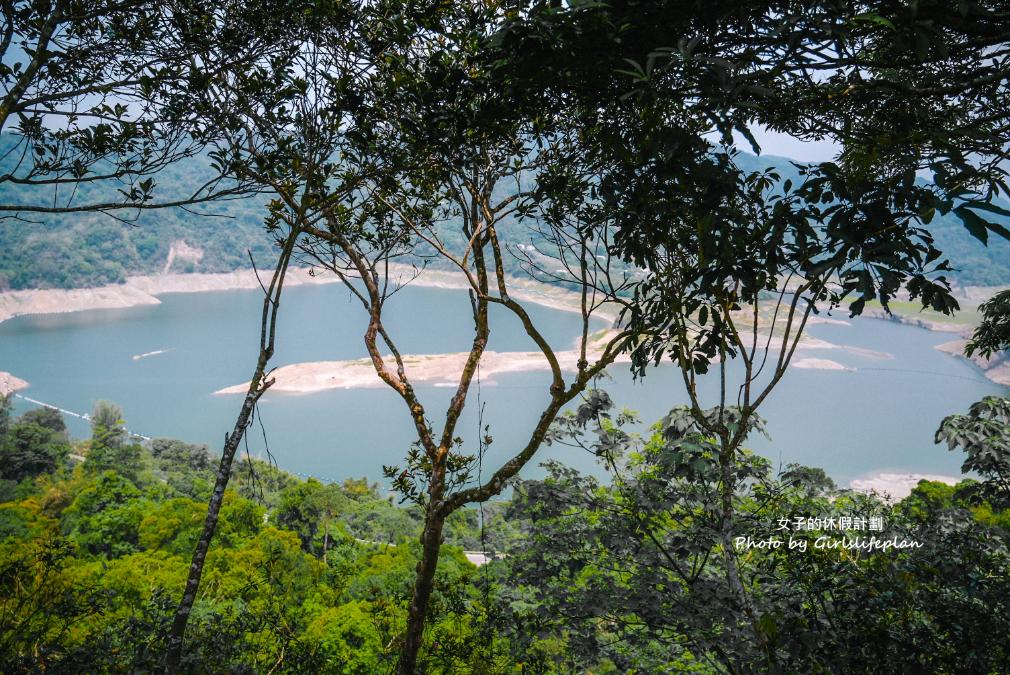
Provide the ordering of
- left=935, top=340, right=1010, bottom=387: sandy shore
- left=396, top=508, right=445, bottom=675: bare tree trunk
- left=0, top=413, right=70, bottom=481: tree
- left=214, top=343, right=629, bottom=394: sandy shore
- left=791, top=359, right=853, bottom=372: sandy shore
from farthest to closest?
left=791, top=359, right=853, bottom=372: sandy shore < left=214, top=343, right=629, bottom=394: sandy shore < left=935, top=340, right=1010, bottom=387: sandy shore < left=0, top=413, right=70, bottom=481: tree < left=396, top=508, right=445, bottom=675: bare tree trunk

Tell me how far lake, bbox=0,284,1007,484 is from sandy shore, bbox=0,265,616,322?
112 centimetres

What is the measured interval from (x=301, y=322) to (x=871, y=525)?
36445 mm

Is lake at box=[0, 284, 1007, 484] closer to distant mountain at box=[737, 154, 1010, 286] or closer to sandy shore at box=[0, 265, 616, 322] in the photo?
sandy shore at box=[0, 265, 616, 322]

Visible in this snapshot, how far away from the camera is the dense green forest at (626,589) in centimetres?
149

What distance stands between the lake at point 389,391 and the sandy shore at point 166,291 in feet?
3.66

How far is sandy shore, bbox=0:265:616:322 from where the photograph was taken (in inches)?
1401

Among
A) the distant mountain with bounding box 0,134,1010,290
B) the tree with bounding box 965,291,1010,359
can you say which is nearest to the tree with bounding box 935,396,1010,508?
the tree with bounding box 965,291,1010,359

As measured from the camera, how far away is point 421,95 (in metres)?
1.95

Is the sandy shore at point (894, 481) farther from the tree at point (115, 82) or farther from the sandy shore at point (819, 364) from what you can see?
Answer: the tree at point (115, 82)

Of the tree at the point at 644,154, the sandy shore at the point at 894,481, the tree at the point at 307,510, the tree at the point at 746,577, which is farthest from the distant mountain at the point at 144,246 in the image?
the tree at the point at 746,577

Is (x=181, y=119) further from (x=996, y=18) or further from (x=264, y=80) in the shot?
(x=996, y=18)

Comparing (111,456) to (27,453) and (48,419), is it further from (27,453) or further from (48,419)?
(48,419)

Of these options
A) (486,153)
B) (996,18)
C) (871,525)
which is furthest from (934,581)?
(486,153)

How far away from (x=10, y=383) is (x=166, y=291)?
20.2 m
